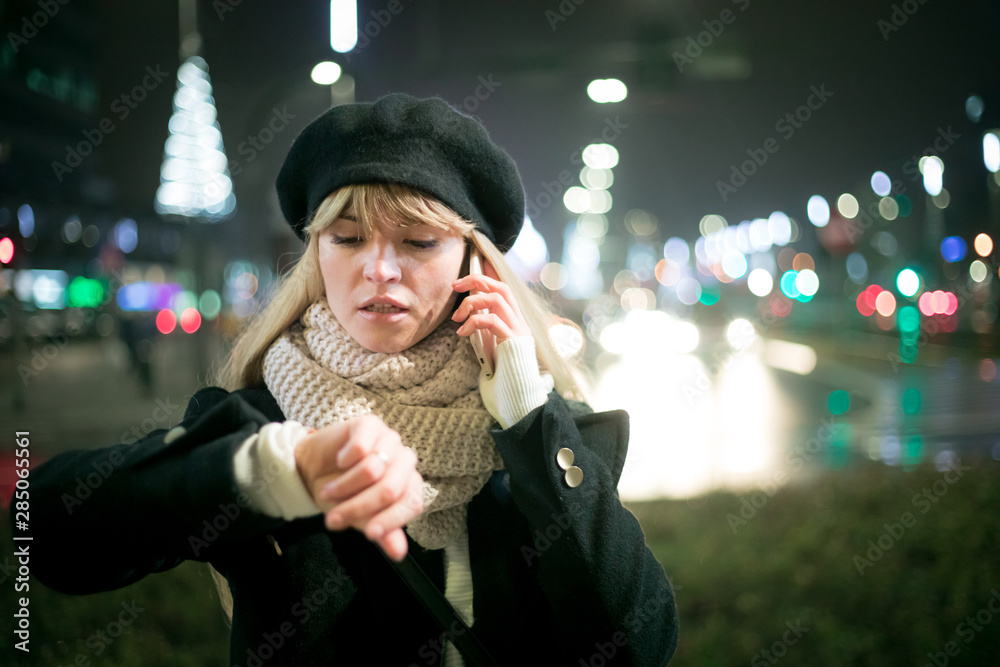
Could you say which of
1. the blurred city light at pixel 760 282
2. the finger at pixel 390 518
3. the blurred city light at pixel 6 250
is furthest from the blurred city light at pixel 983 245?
the finger at pixel 390 518

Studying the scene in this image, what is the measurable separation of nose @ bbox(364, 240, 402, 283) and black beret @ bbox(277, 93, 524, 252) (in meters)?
0.14

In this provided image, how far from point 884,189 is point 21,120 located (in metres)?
52.0

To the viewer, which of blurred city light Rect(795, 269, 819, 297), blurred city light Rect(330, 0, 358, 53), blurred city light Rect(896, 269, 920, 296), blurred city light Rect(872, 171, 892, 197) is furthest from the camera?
blurred city light Rect(795, 269, 819, 297)

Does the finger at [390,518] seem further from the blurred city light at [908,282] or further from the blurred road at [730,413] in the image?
the blurred city light at [908,282]

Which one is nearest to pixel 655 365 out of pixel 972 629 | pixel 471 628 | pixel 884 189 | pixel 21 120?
pixel 972 629

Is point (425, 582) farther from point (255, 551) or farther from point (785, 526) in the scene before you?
point (785, 526)

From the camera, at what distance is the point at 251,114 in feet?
17.6

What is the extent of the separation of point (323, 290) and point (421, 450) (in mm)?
489

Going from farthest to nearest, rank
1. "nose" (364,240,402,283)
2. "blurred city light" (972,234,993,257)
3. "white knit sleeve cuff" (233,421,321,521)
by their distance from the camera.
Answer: "blurred city light" (972,234,993,257), "nose" (364,240,402,283), "white knit sleeve cuff" (233,421,321,521)

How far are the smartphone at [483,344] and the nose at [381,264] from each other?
0.21 m

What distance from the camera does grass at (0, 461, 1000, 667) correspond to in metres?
3.92

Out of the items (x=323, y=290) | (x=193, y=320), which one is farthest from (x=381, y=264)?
(x=193, y=320)

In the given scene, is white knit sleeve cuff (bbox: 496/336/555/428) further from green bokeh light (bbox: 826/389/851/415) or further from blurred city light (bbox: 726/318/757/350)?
blurred city light (bbox: 726/318/757/350)

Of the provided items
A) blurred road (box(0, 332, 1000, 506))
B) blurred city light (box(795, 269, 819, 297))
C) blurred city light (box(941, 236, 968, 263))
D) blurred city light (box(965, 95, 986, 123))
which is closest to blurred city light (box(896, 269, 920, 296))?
blurred city light (box(941, 236, 968, 263))
